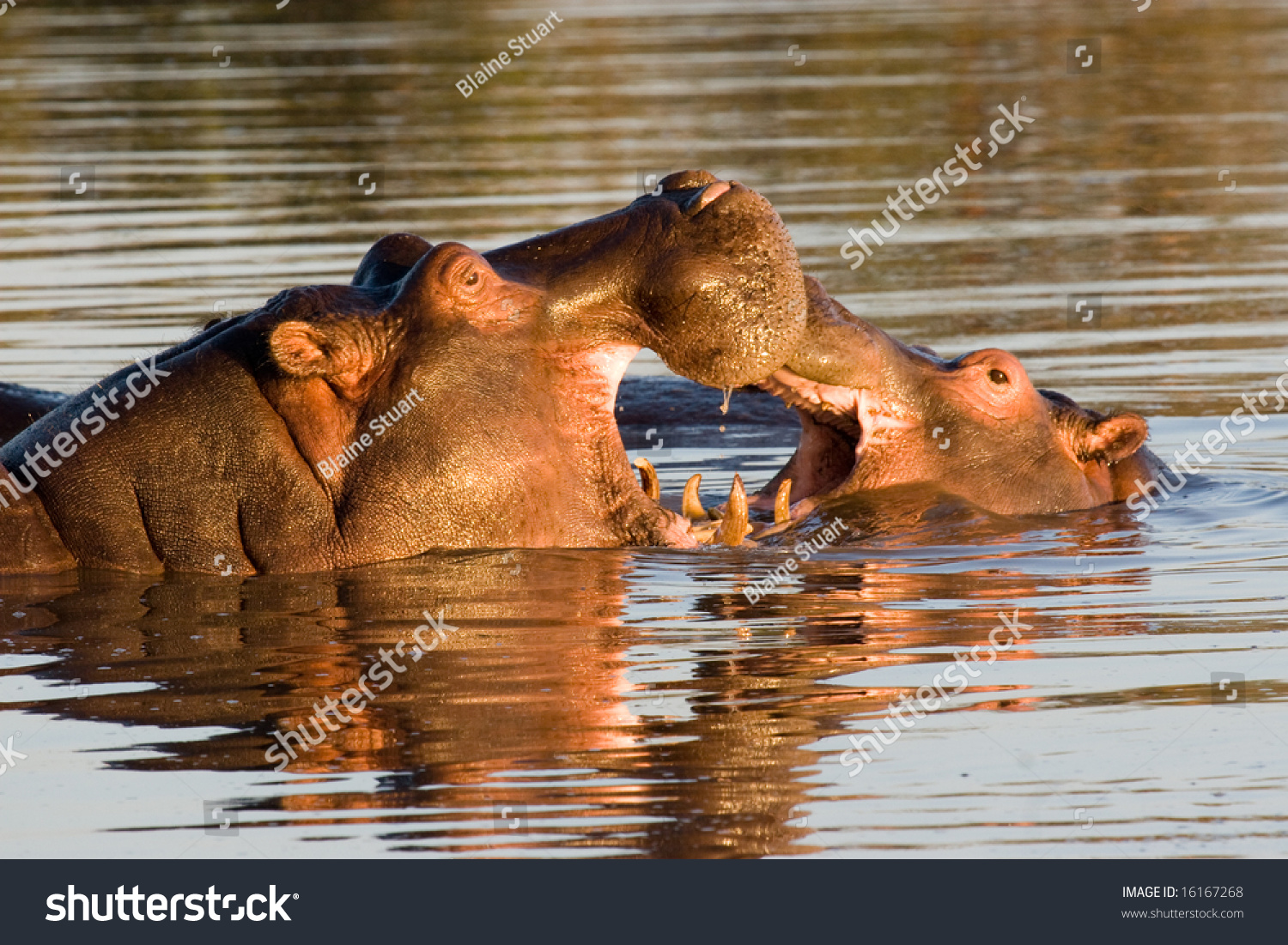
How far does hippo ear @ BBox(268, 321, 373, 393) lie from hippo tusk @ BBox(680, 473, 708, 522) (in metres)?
1.34

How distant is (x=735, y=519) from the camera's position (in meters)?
7.76

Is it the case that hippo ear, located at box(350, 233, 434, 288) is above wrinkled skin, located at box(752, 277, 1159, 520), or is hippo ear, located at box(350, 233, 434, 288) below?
above

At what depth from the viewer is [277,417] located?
7074 mm

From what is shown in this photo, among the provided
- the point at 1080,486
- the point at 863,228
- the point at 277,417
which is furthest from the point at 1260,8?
the point at 277,417

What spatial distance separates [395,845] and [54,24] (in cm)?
3800

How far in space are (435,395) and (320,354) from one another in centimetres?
38

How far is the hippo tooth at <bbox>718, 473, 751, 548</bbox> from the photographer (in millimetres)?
7629

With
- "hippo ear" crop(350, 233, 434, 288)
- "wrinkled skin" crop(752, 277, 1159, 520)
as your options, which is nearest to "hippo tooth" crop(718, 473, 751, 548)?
"wrinkled skin" crop(752, 277, 1159, 520)

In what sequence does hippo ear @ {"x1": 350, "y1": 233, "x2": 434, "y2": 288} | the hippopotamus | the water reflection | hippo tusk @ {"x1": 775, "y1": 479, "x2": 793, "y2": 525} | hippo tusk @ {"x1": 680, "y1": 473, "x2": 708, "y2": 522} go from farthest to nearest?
1. the hippopotamus
2. hippo tusk @ {"x1": 775, "y1": 479, "x2": 793, "y2": 525}
3. hippo tusk @ {"x1": 680, "y1": 473, "x2": 708, "y2": 522}
4. hippo ear @ {"x1": 350, "y1": 233, "x2": 434, "y2": 288}
5. the water reflection

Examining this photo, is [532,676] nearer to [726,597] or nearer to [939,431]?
[726,597]

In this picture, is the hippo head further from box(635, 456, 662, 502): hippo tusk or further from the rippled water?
the rippled water

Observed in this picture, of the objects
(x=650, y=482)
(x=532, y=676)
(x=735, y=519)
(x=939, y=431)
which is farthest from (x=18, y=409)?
(x=939, y=431)

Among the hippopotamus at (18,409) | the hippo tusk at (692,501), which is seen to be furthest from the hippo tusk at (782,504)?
the hippopotamus at (18,409)
